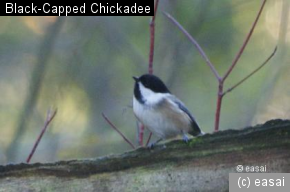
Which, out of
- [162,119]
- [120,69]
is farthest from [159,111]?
[120,69]

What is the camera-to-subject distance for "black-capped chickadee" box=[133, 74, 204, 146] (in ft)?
10.4

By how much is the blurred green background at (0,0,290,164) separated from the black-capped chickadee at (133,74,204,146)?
170 centimetres

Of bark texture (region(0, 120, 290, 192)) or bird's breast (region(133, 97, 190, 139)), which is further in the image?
bird's breast (region(133, 97, 190, 139))

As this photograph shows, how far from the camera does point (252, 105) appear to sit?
5.45 metres

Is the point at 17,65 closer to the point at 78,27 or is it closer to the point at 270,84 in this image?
the point at 78,27

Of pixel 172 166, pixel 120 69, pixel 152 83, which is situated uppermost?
pixel 172 166

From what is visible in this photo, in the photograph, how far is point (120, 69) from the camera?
19.5 ft

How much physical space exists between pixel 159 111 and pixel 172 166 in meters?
1.12

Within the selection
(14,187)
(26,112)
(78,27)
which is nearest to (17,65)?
(78,27)

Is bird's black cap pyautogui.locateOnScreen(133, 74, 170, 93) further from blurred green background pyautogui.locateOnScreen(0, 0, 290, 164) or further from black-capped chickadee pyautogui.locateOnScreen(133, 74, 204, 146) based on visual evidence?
blurred green background pyautogui.locateOnScreen(0, 0, 290, 164)

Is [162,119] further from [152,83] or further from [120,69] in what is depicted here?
[120,69]

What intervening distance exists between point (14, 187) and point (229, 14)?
385 centimetres

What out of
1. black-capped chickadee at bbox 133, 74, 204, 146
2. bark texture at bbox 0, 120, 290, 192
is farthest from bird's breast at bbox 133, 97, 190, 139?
bark texture at bbox 0, 120, 290, 192

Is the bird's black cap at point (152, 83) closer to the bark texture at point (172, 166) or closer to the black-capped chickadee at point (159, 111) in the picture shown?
the black-capped chickadee at point (159, 111)
